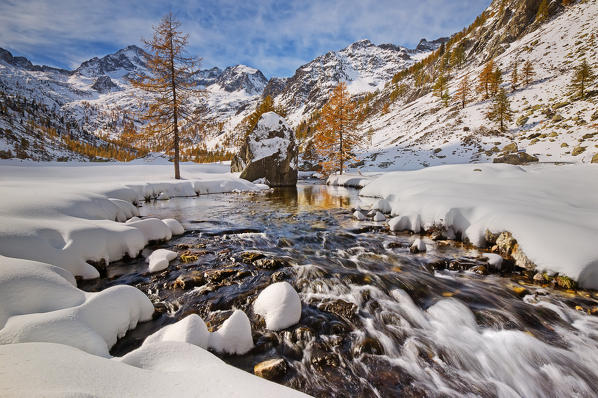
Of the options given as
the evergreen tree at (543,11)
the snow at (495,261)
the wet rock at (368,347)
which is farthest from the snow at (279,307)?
the evergreen tree at (543,11)

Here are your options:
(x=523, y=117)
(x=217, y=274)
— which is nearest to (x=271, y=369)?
(x=217, y=274)

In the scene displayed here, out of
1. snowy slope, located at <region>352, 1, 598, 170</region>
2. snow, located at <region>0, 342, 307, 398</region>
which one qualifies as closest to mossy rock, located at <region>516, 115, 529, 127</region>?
snowy slope, located at <region>352, 1, 598, 170</region>

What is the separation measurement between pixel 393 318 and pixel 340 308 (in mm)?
884

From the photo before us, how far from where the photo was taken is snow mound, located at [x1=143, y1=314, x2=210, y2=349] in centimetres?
285

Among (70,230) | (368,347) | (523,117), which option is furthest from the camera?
(523,117)

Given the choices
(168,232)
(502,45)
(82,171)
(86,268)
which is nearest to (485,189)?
(168,232)

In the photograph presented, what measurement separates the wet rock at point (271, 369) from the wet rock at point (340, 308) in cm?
136

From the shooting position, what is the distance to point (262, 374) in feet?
9.16

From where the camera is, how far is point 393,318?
3955mm

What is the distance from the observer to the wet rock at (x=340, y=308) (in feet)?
13.1

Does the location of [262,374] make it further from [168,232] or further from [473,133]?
[473,133]

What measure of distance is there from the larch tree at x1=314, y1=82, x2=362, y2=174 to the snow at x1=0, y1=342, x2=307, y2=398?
1022 inches

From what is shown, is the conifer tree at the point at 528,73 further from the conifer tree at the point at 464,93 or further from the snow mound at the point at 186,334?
the snow mound at the point at 186,334

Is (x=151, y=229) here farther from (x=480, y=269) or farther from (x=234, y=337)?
(x=480, y=269)
